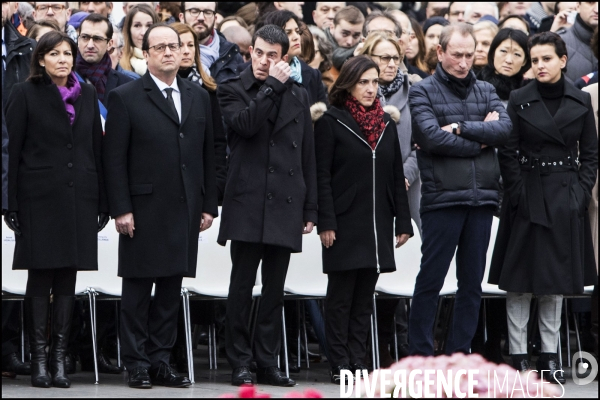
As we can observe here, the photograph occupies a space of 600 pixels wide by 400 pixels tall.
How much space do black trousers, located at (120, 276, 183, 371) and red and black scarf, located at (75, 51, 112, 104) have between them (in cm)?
191

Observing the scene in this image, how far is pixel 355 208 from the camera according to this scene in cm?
817

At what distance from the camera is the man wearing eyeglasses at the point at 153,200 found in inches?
297

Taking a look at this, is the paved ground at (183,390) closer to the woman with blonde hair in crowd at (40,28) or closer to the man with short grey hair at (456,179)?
the man with short grey hair at (456,179)

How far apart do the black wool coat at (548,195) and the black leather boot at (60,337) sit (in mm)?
3062

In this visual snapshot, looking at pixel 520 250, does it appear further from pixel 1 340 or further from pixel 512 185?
pixel 1 340

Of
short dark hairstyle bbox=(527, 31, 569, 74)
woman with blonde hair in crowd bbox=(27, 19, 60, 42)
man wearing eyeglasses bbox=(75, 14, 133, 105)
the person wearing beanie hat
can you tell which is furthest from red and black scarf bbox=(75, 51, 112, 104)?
the person wearing beanie hat

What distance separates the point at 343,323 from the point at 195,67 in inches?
95.5

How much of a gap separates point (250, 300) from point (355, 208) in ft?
3.29

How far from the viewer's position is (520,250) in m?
8.36

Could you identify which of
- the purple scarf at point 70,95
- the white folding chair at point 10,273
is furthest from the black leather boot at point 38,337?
the purple scarf at point 70,95

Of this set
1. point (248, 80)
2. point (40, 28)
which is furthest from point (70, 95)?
point (40, 28)

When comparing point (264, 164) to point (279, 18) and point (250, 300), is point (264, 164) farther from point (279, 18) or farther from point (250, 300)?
point (279, 18)

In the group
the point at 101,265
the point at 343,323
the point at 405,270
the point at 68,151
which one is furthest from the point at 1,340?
the point at 405,270

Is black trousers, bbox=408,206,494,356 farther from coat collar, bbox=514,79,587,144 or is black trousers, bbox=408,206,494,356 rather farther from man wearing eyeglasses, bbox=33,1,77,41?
man wearing eyeglasses, bbox=33,1,77,41
